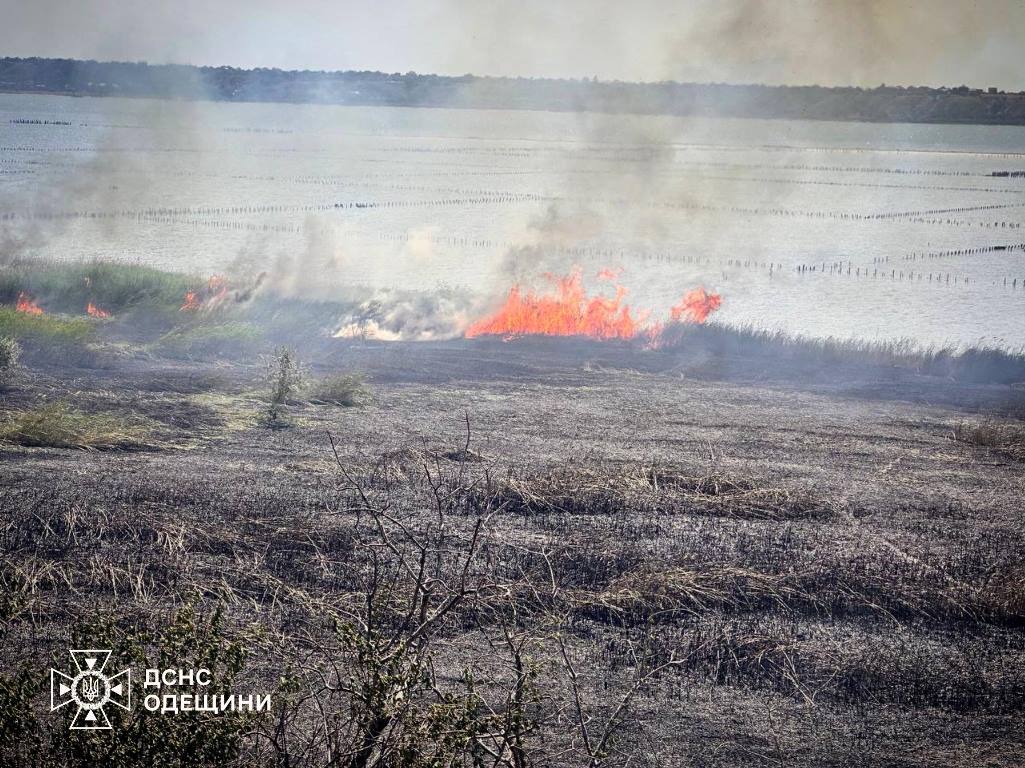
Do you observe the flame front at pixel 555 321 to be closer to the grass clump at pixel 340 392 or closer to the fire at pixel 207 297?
the fire at pixel 207 297

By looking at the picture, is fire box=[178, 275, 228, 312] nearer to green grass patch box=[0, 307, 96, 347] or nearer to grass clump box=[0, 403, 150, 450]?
green grass patch box=[0, 307, 96, 347]

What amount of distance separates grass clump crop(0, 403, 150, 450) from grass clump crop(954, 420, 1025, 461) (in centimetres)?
1348

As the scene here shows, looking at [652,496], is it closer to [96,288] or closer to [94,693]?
[94,693]

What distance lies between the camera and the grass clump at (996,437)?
18266 mm

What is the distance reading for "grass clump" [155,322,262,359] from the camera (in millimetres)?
23500

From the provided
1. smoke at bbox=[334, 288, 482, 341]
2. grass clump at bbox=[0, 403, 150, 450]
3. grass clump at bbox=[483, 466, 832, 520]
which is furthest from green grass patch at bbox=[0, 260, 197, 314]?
grass clump at bbox=[483, 466, 832, 520]

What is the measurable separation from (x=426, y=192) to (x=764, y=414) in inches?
2452

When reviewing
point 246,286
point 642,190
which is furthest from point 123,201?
point 246,286

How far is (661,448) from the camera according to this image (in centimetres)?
1741

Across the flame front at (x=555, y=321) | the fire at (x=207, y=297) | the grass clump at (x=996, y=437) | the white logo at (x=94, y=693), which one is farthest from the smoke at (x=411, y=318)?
the white logo at (x=94, y=693)

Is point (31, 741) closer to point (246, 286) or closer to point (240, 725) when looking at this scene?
point (240, 725)

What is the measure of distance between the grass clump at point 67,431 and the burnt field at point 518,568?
2.4 inches

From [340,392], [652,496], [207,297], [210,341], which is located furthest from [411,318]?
[652,496]

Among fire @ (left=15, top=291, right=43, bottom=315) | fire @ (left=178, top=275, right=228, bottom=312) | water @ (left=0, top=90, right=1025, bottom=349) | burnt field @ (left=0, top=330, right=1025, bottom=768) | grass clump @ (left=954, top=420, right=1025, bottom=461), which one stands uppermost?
water @ (left=0, top=90, right=1025, bottom=349)
